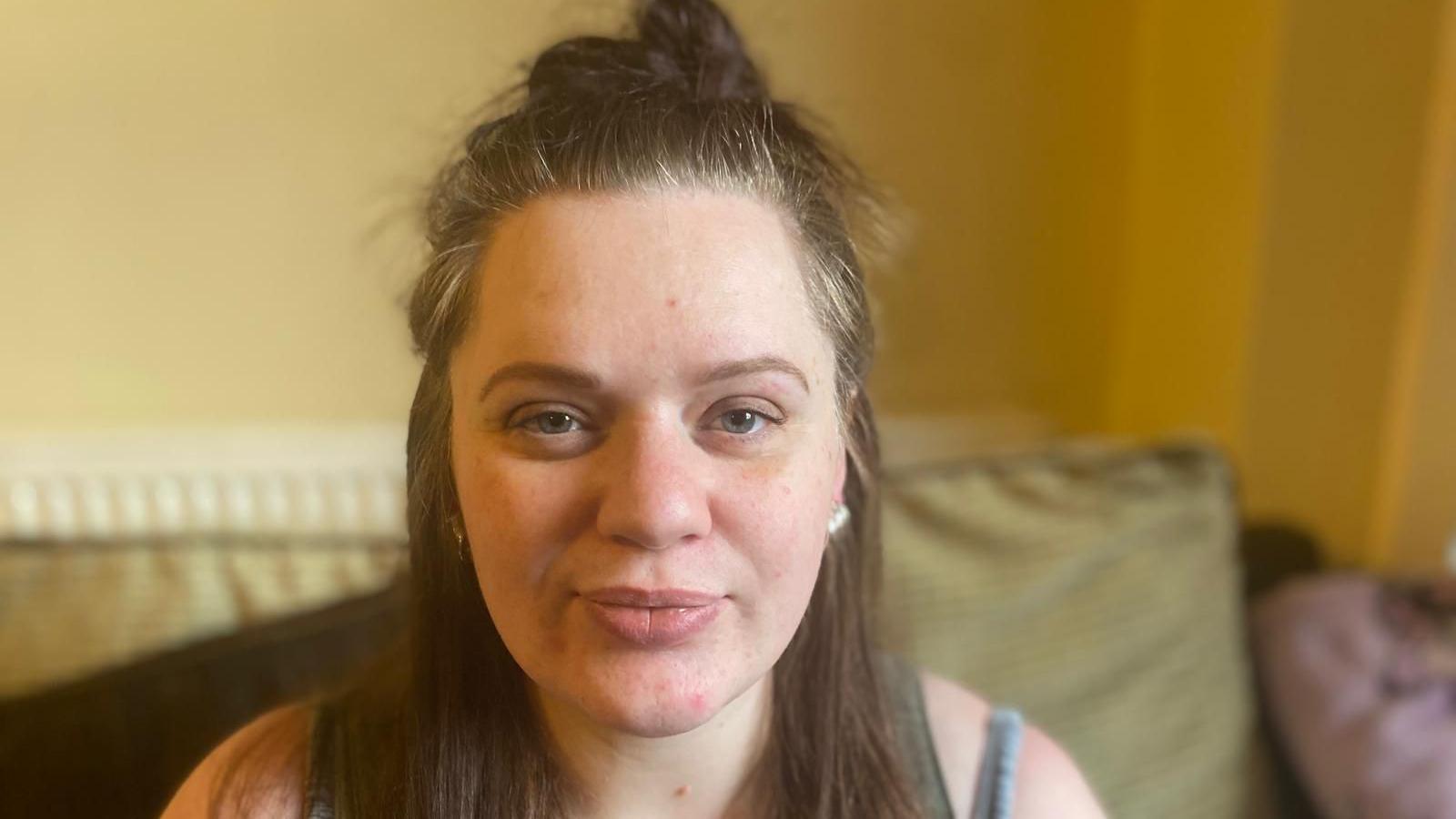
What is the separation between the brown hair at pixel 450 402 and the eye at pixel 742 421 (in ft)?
0.25

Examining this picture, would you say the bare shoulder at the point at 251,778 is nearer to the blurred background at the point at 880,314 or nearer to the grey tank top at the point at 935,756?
the blurred background at the point at 880,314

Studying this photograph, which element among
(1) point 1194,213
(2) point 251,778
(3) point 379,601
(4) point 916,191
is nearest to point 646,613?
(2) point 251,778

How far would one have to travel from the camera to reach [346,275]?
3.96 feet

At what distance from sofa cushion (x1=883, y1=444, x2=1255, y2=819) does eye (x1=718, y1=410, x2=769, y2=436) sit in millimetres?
542

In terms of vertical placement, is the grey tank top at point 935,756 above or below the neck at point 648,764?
below

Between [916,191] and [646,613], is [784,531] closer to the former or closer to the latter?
[646,613]

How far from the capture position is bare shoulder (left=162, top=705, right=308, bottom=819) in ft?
2.12

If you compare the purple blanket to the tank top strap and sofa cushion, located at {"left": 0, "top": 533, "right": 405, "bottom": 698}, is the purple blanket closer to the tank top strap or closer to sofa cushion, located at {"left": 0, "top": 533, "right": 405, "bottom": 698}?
the tank top strap

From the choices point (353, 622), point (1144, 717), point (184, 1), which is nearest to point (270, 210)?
point (184, 1)

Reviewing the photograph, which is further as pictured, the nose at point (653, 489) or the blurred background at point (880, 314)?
the blurred background at point (880, 314)

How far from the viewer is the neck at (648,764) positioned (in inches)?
24.9

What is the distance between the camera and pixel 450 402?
→ 1.94 feet

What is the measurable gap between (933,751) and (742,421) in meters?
0.35

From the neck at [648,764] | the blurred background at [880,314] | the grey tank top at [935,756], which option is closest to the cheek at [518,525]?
the neck at [648,764]
